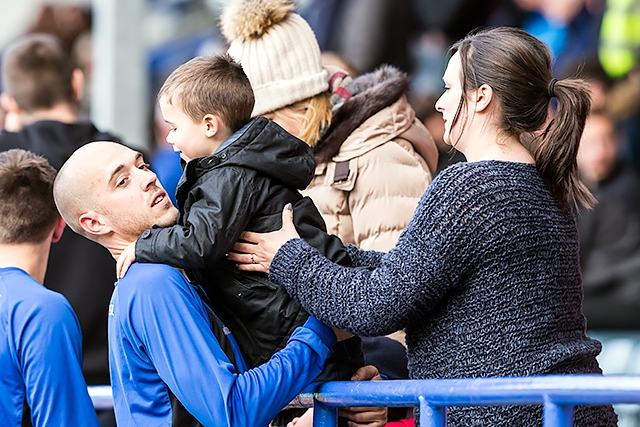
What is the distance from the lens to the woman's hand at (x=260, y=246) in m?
2.70

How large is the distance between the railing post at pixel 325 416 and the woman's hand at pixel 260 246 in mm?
377

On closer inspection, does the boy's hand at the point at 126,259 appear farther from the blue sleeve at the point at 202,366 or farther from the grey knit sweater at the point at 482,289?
the grey knit sweater at the point at 482,289

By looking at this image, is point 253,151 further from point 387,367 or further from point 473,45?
point 387,367

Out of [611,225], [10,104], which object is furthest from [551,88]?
[611,225]

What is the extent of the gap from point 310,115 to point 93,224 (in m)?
0.93

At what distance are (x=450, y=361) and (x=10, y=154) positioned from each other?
175 centimetres

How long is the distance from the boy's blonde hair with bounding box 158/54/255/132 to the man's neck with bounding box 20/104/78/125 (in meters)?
1.89

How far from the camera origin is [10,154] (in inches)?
140

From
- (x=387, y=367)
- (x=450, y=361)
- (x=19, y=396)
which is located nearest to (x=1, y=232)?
(x=19, y=396)

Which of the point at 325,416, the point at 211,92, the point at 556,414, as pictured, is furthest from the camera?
the point at 211,92

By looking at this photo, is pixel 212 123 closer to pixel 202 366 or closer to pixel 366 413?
pixel 202 366

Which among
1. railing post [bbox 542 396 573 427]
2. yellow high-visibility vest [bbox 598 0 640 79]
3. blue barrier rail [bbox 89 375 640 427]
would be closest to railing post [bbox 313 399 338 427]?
blue barrier rail [bbox 89 375 640 427]

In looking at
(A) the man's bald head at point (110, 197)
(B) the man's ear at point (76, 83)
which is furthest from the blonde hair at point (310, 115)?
(B) the man's ear at point (76, 83)

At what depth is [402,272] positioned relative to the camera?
254 cm
